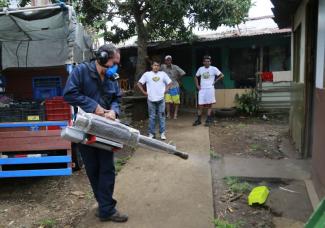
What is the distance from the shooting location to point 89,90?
3.75 meters

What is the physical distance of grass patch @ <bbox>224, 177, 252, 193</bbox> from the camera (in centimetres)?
482

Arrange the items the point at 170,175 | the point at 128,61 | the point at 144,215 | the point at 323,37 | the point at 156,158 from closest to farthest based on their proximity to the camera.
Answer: the point at 144,215
the point at 323,37
the point at 170,175
the point at 156,158
the point at 128,61

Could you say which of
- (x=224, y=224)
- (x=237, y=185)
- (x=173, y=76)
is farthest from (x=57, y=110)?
(x=173, y=76)

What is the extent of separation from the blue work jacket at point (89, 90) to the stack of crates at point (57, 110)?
1.69 m

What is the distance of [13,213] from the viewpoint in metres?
4.54

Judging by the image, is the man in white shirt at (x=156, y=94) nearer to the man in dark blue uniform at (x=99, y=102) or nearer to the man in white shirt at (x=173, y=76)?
the man in white shirt at (x=173, y=76)

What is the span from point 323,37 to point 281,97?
7458 mm

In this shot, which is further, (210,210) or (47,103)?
(47,103)

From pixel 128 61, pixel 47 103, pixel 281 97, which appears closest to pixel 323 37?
pixel 47 103

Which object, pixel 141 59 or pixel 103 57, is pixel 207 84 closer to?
pixel 141 59

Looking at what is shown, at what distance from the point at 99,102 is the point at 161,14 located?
6620 millimetres

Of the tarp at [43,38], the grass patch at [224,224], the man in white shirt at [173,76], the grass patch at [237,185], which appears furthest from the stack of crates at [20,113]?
the man in white shirt at [173,76]

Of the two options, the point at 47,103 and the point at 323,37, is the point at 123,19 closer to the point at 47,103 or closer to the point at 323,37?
the point at 47,103

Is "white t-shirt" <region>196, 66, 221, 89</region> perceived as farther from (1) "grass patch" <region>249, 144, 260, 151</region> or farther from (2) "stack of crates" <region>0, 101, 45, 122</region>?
(2) "stack of crates" <region>0, 101, 45, 122</region>
